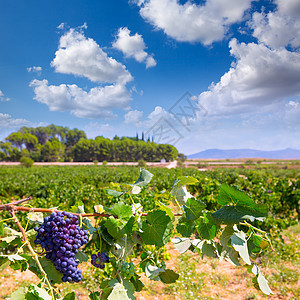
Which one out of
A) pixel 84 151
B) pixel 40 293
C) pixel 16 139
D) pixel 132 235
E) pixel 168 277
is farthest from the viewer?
pixel 16 139

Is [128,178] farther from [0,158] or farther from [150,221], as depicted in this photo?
[0,158]

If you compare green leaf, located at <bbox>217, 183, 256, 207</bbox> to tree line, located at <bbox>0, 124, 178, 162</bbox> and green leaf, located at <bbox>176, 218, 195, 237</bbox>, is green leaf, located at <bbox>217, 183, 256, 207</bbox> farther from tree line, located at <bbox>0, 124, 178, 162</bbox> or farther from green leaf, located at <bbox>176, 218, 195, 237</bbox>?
tree line, located at <bbox>0, 124, 178, 162</bbox>

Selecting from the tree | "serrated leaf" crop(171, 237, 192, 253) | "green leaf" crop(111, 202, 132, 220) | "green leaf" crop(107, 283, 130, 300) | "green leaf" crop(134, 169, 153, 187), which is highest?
the tree

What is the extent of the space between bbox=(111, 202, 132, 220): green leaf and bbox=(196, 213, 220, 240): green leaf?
0.33m

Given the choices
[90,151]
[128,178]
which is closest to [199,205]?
[128,178]

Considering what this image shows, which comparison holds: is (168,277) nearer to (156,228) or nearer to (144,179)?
(156,228)

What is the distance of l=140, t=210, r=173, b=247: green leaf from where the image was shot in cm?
92

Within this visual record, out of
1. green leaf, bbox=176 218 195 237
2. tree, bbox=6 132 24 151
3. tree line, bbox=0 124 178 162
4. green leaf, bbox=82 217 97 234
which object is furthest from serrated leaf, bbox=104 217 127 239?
tree, bbox=6 132 24 151

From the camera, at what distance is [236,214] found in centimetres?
88

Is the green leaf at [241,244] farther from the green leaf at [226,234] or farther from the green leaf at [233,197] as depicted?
the green leaf at [233,197]

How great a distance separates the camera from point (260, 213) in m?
0.85

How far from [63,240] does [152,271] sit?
467mm

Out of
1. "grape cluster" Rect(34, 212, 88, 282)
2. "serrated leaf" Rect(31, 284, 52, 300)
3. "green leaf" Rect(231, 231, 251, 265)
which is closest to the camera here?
"serrated leaf" Rect(31, 284, 52, 300)

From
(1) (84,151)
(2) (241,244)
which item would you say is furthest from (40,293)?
(1) (84,151)
